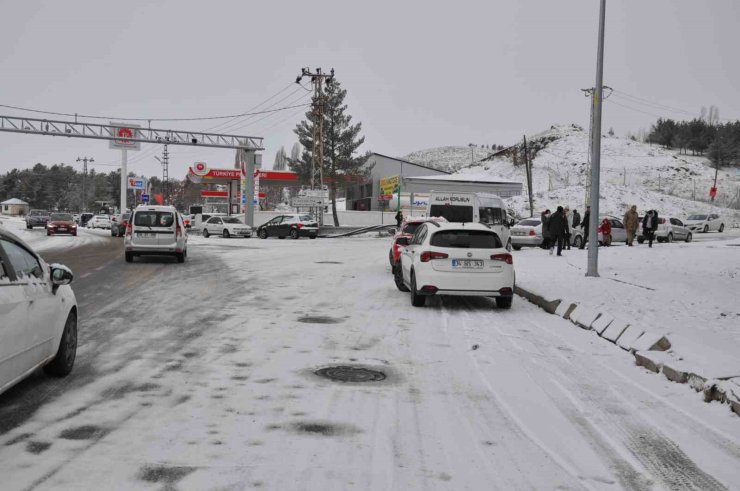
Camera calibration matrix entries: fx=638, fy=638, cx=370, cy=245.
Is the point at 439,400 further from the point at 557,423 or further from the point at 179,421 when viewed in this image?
the point at 179,421

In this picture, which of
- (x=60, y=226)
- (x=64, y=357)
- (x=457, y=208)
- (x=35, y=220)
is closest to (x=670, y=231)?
(x=457, y=208)

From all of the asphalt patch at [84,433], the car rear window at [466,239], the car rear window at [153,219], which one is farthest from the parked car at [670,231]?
the asphalt patch at [84,433]

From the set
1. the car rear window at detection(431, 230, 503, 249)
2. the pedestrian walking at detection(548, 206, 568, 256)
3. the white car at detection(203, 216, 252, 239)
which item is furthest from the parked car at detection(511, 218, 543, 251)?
the white car at detection(203, 216, 252, 239)

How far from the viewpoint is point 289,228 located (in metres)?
43.7

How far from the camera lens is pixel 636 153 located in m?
127

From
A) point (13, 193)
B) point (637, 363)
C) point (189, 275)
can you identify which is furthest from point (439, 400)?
point (13, 193)

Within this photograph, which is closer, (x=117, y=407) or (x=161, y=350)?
(x=117, y=407)

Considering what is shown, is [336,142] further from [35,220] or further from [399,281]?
[399,281]

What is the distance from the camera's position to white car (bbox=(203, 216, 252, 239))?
44469 mm

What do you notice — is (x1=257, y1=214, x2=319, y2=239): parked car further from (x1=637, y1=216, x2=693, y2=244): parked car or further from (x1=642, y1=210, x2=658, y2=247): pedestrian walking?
(x1=642, y1=210, x2=658, y2=247): pedestrian walking

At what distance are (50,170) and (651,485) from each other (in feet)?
688

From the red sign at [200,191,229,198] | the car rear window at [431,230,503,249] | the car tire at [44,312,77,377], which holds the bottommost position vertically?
the car tire at [44,312,77,377]

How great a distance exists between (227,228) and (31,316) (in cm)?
4031

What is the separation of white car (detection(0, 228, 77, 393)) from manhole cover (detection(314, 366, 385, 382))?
2.49 meters
